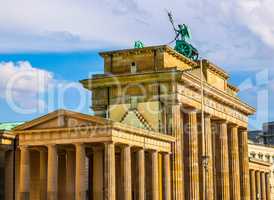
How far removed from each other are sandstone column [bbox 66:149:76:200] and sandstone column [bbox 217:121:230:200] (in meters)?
28.9

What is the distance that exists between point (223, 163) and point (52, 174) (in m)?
34.4

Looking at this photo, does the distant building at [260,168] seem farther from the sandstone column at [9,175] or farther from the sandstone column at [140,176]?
the sandstone column at [9,175]

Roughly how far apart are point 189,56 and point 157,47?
10.8 m

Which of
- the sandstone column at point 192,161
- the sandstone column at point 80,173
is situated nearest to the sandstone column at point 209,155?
the sandstone column at point 192,161

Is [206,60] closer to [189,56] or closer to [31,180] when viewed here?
[189,56]

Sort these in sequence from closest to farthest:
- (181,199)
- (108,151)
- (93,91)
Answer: (108,151), (181,199), (93,91)

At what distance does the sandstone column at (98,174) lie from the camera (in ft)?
196

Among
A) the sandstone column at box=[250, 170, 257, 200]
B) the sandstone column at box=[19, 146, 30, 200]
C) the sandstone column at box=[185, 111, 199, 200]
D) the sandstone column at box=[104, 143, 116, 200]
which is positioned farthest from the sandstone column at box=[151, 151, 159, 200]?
A: the sandstone column at box=[250, 170, 257, 200]

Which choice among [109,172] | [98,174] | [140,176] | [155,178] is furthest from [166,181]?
[109,172]

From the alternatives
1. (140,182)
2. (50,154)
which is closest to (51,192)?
(50,154)

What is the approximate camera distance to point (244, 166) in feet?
307

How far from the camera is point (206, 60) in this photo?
81.3 metres

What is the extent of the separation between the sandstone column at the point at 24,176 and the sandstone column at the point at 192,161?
21495 mm

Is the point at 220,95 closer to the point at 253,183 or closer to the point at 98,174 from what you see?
the point at 98,174
